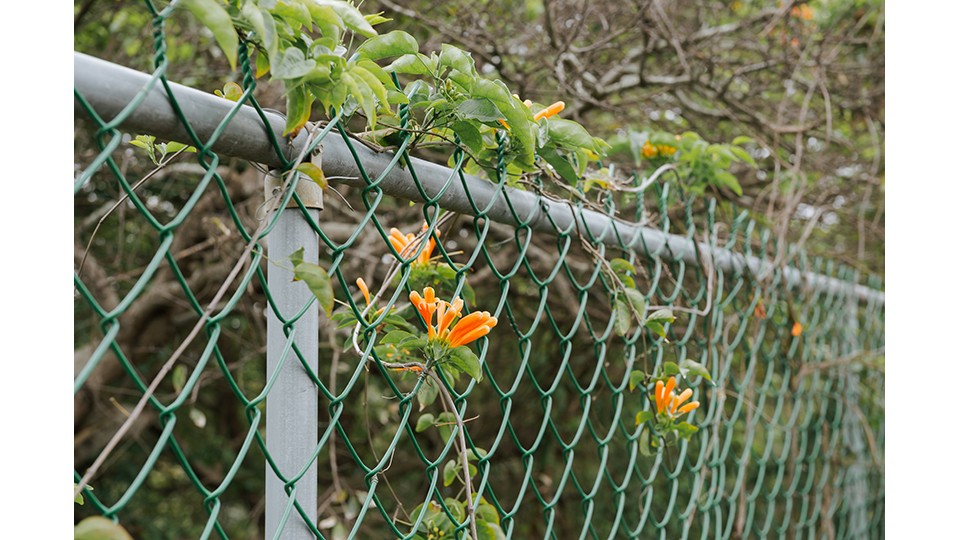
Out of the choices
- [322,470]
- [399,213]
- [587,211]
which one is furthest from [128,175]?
[587,211]

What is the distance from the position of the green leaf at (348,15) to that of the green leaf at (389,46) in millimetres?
91

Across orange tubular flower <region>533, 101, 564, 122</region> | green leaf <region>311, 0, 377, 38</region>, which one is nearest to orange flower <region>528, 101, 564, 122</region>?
orange tubular flower <region>533, 101, 564, 122</region>

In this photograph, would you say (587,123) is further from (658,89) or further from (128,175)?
(128,175)

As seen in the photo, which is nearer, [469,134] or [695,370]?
[469,134]

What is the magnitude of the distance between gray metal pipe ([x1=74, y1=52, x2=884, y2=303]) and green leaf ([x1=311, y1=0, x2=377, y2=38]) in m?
0.12

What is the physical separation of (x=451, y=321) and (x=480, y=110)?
254 millimetres

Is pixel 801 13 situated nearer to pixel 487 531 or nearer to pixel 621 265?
pixel 621 265

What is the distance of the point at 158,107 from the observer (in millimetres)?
522

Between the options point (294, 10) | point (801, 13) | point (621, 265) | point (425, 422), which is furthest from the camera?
point (801, 13)

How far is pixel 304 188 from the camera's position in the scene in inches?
25.9

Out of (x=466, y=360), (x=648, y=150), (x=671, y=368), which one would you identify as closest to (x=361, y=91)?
(x=466, y=360)

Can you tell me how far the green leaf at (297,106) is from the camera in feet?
1.85

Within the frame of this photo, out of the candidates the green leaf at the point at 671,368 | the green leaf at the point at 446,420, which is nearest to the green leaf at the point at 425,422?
the green leaf at the point at 446,420
